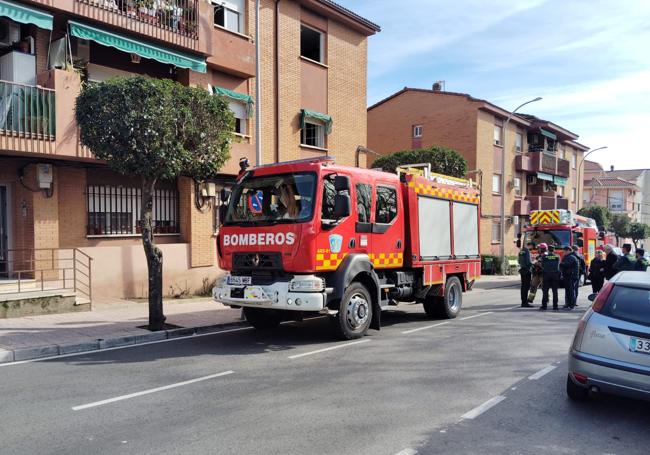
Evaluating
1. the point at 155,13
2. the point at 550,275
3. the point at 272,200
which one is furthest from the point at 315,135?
the point at 272,200

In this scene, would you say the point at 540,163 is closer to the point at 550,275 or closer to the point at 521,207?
the point at 521,207

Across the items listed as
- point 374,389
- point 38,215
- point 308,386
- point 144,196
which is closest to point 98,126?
point 144,196

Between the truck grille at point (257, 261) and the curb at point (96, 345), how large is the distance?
1849 millimetres

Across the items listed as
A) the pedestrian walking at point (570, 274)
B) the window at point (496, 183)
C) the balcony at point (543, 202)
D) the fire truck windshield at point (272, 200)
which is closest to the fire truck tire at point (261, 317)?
the fire truck windshield at point (272, 200)

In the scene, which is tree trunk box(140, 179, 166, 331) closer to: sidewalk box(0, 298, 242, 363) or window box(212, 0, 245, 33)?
sidewalk box(0, 298, 242, 363)

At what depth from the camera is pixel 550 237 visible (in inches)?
801

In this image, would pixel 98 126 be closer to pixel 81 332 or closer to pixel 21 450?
pixel 81 332

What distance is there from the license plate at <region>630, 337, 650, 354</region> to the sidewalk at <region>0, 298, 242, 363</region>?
282 inches

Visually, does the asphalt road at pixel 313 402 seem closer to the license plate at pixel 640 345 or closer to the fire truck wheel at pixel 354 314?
the fire truck wheel at pixel 354 314

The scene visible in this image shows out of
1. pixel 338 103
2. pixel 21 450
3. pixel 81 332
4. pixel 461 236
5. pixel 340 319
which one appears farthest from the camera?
pixel 338 103

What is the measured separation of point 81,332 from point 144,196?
2.62 metres

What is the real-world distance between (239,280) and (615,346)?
545 cm

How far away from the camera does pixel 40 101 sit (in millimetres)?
11422

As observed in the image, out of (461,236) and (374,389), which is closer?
(374,389)
